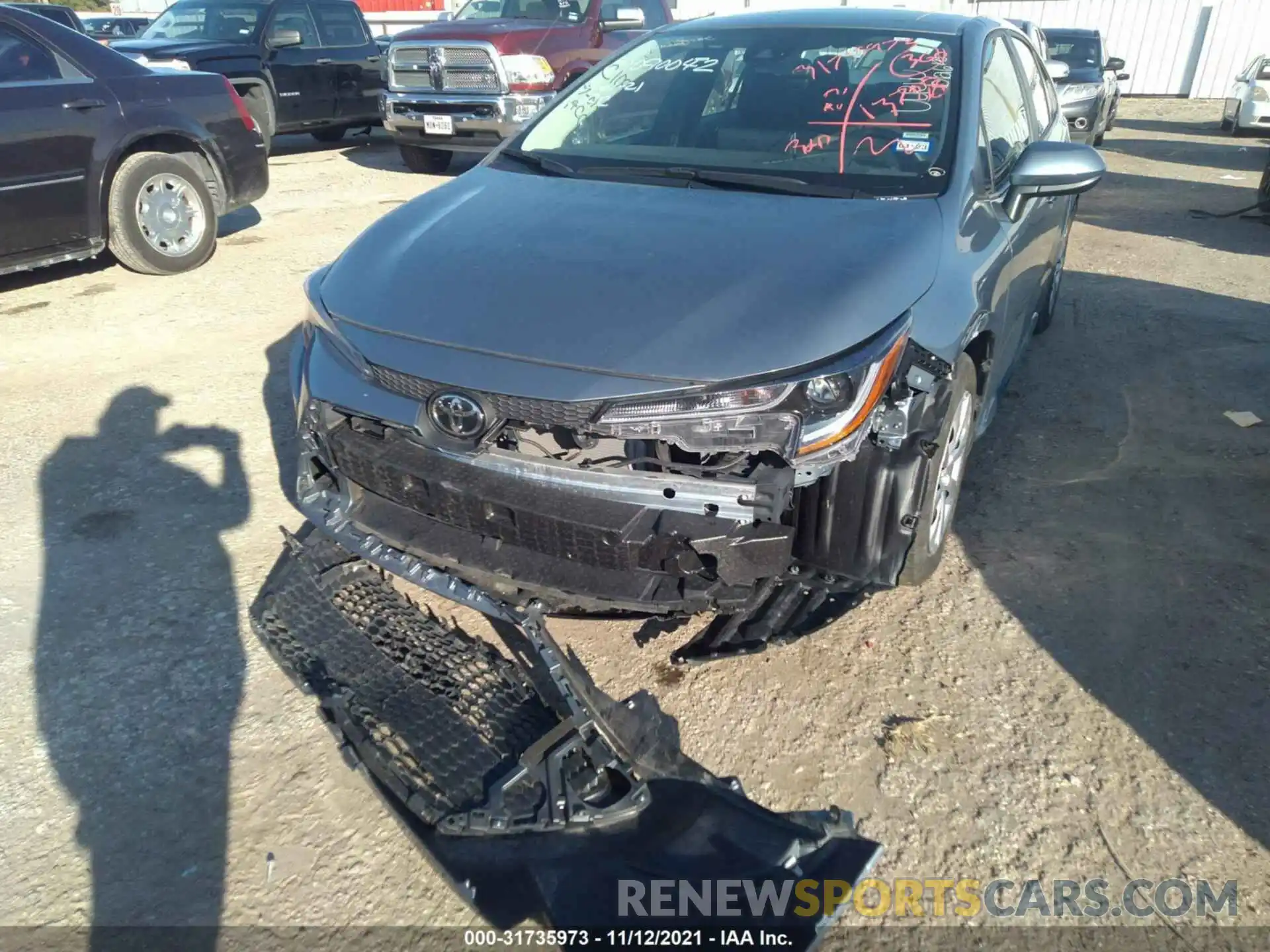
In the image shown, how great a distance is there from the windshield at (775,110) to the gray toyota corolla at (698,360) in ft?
0.05

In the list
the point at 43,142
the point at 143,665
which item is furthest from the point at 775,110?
the point at 43,142

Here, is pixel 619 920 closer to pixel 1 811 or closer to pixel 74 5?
pixel 1 811

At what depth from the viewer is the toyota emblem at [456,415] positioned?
2.30 meters

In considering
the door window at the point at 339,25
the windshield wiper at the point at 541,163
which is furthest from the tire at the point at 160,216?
the door window at the point at 339,25

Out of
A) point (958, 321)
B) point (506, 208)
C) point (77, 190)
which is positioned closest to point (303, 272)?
point (77, 190)

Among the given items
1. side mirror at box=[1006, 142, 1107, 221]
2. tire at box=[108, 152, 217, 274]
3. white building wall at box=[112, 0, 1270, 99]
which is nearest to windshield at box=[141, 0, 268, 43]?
tire at box=[108, 152, 217, 274]

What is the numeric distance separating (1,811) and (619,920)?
62.1 inches

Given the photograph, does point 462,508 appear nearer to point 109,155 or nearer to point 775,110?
point 775,110

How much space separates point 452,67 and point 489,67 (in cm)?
46

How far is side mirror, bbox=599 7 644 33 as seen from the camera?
1003 centimetres

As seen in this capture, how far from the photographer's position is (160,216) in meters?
6.33

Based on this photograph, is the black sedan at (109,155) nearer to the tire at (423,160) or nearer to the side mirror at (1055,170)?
the tire at (423,160)

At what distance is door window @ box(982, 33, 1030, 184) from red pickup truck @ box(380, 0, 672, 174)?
19.7ft

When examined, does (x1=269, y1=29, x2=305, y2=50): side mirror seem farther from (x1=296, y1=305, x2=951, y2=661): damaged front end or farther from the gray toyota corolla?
(x1=296, y1=305, x2=951, y2=661): damaged front end
